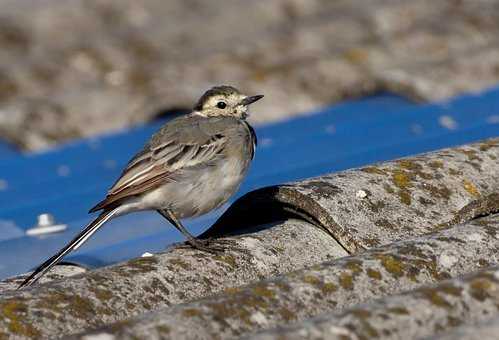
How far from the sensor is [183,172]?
634 cm

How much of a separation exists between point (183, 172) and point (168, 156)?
111 millimetres

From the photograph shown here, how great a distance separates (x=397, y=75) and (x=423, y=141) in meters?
2.17

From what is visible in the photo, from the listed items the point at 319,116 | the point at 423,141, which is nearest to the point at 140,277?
the point at 423,141

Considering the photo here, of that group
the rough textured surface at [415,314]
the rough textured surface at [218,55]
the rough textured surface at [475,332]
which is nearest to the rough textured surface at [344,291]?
the rough textured surface at [415,314]

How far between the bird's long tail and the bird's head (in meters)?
1.11

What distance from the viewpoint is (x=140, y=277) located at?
4.99 m

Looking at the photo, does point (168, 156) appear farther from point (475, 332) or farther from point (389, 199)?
point (475, 332)

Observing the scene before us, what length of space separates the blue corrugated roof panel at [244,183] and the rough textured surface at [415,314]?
2.71 metres

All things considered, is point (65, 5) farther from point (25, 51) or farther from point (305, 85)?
point (305, 85)

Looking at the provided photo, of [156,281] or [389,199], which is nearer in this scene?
[156,281]

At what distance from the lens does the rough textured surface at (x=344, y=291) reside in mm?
4148

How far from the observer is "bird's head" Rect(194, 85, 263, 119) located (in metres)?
6.99

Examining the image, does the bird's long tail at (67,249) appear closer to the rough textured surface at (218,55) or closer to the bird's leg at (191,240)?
the bird's leg at (191,240)

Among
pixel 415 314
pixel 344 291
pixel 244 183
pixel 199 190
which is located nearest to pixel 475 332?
pixel 415 314
